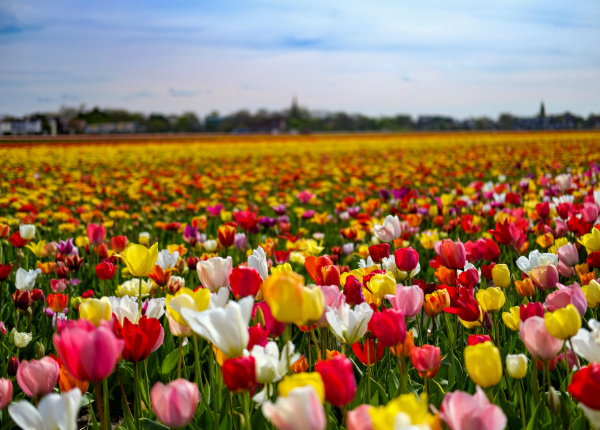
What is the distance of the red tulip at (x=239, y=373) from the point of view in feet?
2.81

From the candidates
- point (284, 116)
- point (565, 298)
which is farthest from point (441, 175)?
point (284, 116)

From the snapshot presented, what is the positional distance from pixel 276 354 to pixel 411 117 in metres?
98.4

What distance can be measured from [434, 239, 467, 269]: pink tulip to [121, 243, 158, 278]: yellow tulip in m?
0.92

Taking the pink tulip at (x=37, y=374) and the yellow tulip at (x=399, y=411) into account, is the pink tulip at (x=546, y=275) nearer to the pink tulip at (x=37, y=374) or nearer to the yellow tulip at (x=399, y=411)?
the yellow tulip at (x=399, y=411)

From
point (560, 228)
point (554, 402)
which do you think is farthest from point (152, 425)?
point (560, 228)

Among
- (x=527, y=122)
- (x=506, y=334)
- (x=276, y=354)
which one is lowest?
(x=506, y=334)

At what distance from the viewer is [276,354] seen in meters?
1.00

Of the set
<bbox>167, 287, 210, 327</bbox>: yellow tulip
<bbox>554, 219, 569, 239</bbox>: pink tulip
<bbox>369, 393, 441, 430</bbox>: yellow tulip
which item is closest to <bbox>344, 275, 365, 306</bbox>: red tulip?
<bbox>167, 287, 210, 327</bbox>: yellow tulip

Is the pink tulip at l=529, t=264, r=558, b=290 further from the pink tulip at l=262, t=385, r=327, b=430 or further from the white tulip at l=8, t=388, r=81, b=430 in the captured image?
the white tulip at l=8, t=388, r=81, b=430

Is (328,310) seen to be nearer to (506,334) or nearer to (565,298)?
(565,298)

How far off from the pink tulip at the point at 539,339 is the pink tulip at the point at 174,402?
0.69 meters

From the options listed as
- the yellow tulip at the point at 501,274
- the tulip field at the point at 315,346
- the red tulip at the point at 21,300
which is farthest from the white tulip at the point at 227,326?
the red tulip at the point at 21,300

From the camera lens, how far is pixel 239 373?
2.82 feet

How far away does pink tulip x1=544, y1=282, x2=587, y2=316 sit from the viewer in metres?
1.20
